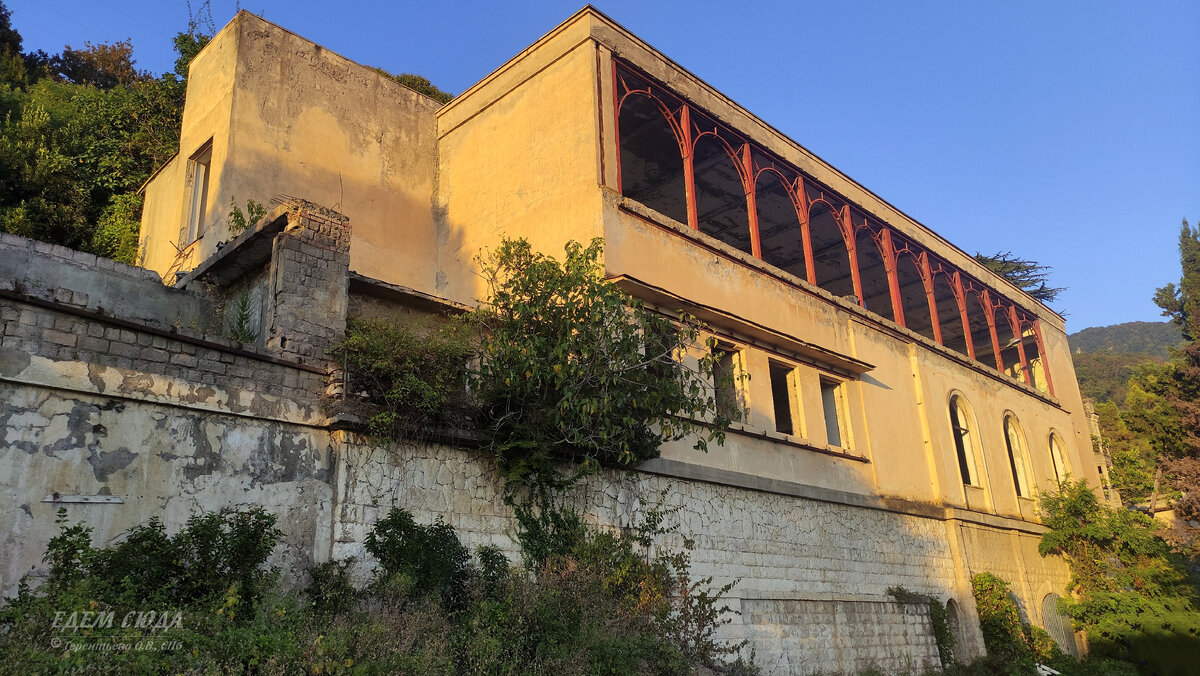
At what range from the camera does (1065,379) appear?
25.4 metres

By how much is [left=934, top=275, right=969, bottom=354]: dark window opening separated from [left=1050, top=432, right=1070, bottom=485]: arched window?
337cm

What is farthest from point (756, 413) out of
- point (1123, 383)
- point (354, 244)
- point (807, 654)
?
point (1123, 383)

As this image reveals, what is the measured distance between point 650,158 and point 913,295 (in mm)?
10280

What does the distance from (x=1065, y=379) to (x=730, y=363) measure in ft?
54.1

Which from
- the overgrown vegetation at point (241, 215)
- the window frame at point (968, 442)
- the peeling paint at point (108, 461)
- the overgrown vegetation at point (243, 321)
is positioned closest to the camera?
the peeling paint at point (108, 461)

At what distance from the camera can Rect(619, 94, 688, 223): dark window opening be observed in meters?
14.8

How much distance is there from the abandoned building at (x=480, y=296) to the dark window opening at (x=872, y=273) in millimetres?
183

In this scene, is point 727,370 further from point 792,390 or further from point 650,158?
point 650,158

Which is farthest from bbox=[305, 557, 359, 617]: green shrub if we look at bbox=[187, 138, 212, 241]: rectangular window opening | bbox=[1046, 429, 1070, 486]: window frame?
bbox=[1046, 429, 1070, 486]: window frame

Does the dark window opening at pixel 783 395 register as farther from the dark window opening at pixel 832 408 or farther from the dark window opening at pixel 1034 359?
the dark window opening at pixel 1034 359

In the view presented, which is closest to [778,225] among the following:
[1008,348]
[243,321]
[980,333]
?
[980,333]

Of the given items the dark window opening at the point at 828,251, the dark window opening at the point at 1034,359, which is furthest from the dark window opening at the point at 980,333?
the dark window opening at the point at 828,251

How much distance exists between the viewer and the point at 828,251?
20062 millimetres

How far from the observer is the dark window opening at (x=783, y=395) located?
14.9 meters
